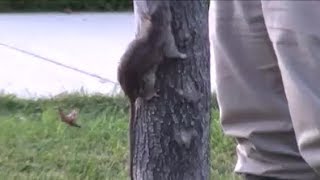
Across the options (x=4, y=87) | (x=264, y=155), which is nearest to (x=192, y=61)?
(x=264, y=155)

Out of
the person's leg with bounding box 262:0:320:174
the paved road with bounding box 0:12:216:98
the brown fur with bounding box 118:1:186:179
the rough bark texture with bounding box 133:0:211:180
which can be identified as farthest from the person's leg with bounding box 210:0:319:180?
the paved road with bounding box 0:12:216:98

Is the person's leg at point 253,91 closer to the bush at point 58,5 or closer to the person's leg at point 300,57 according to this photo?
the person's leg at point 300,57

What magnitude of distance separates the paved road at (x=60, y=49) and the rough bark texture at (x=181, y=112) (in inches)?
115

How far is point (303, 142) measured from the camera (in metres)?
2.98

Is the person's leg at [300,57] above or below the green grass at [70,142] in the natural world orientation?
above

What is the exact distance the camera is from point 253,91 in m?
3.16

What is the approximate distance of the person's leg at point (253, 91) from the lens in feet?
10.1

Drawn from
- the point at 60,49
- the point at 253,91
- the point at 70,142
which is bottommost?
the point at 60,49

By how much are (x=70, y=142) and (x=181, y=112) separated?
2.07 m

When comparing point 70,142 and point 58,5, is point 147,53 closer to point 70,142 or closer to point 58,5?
point 70,142

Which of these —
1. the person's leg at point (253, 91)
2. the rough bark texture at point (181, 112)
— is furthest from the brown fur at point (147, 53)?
the person's leg at point (253, 91)

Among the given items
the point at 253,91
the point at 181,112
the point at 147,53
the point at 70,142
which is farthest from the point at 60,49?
the point at 147,53

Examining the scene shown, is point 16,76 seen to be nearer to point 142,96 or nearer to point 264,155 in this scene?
point 264,155

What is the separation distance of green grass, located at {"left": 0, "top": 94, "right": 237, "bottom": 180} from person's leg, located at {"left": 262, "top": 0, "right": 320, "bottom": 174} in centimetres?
118
